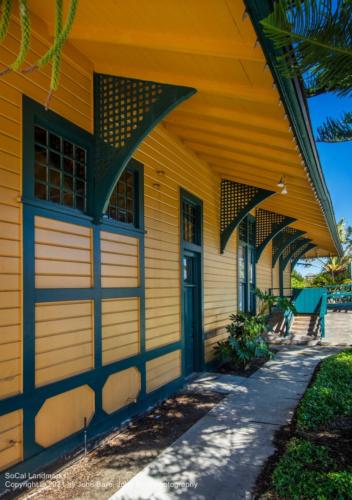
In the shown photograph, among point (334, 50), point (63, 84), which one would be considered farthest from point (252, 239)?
point (334, 50)

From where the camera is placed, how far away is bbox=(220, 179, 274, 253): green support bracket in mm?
8391

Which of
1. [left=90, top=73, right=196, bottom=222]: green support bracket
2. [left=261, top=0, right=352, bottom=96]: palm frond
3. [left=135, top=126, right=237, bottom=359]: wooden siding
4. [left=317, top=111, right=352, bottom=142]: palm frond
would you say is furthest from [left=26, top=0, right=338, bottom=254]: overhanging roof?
[left=317, top=111, right=352, bottom=142]: palm frond

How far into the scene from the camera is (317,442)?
3.99 m

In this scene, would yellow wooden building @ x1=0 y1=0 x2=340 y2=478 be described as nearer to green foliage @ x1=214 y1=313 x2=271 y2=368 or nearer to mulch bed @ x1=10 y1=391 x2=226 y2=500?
mulch bed @ x1=10 y1=391 x2=226 y2=500

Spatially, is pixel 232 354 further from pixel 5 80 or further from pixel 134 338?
pixel 5 80

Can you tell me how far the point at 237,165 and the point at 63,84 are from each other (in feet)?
12.9

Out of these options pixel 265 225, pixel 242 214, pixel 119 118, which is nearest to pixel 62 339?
pixel 119 118

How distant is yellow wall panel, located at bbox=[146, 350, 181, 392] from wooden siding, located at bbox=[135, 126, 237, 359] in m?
0.25

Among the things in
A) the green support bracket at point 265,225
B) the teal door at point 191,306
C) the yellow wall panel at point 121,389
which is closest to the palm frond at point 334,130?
the teal door at point 191,306

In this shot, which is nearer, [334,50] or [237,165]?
[334,50]

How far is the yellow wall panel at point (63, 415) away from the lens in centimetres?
341

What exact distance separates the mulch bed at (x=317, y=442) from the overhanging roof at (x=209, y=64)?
128 inches

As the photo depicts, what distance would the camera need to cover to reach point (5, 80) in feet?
10.4

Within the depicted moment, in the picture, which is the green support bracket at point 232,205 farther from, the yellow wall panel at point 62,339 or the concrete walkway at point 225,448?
the yellow wall panel at point 62,339
